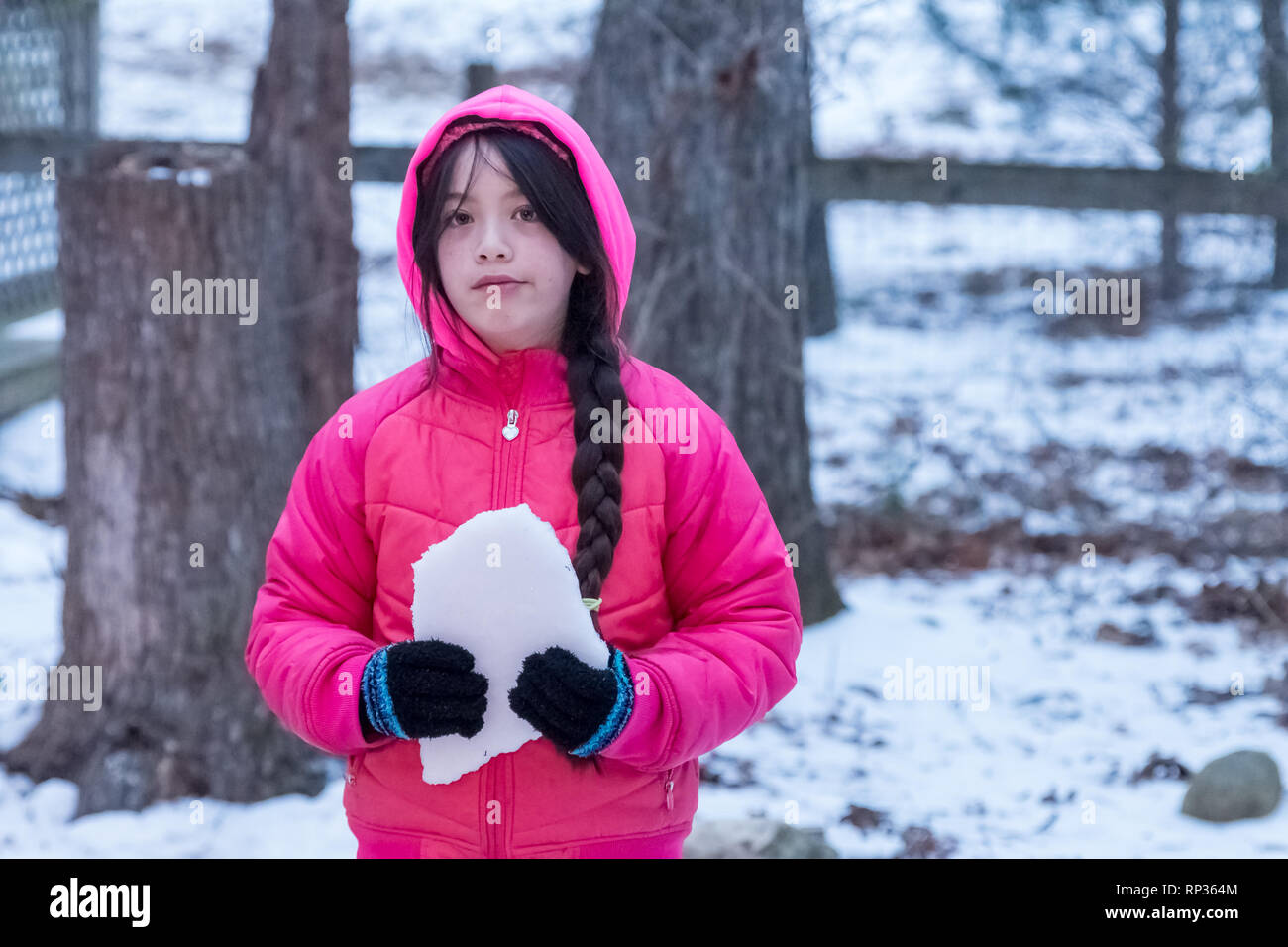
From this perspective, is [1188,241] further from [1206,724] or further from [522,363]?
[522,363]

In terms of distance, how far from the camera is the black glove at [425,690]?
5.44 feet

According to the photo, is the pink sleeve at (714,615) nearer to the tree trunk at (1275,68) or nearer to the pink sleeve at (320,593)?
the pink sleeve at (320,593)

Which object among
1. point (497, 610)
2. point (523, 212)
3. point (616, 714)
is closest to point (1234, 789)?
point (616, 714)

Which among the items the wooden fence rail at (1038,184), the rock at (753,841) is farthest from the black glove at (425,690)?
the wooden fence rail at (1038,184)

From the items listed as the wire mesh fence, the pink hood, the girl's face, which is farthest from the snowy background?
the girl's face

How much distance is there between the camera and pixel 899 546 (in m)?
5.70

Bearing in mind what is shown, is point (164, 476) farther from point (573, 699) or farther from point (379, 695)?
point (573, 699)

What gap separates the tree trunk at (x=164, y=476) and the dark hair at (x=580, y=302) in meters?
1.76

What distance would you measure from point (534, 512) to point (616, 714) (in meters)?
0.32

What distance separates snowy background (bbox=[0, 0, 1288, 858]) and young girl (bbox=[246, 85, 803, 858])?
174 centimetres

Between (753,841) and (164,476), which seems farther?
(164,476)

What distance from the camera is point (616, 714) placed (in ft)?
5.45
